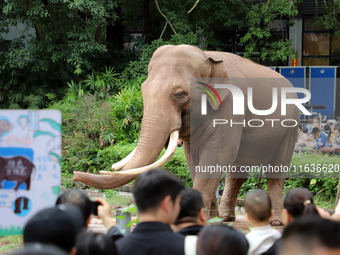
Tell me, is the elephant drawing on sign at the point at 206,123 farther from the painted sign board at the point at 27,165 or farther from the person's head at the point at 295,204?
the person's head at the point at 295,204

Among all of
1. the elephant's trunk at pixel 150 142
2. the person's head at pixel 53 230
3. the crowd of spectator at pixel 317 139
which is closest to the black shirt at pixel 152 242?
the person's head at pixel 53 230

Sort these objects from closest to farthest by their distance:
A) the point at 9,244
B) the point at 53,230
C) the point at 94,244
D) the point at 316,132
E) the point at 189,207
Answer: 1. the point at 53,230
2. the point at 94,244
3. the point at 189,207
4. the point at 9,244
5. the point at 316,132

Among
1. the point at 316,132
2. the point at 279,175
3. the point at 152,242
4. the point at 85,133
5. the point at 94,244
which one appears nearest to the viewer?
the point at 94,244

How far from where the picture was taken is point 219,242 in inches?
124

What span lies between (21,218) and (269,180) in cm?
446

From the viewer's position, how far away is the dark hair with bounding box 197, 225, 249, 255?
3.14 metres

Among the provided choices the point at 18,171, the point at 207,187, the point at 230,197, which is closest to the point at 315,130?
the point at 230,197

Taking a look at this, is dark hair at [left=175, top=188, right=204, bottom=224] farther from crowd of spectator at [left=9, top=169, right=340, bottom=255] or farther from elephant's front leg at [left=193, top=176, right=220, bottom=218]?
elephant's front leg at [left=193, top=176, right=220, bottom=218]

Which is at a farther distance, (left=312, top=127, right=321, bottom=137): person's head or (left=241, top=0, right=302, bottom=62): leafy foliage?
(left=241, top=0, right=302, bottom=62): leafy foliage

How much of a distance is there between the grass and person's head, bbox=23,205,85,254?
4.62m

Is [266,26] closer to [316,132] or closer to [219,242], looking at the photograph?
[316,132]

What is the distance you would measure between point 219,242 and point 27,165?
83.2 inches

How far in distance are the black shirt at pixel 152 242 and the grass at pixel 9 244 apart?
3992 mm

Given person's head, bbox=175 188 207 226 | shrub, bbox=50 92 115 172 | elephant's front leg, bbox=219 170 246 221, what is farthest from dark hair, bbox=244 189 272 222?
shrub, bbox=50 92 115 172
